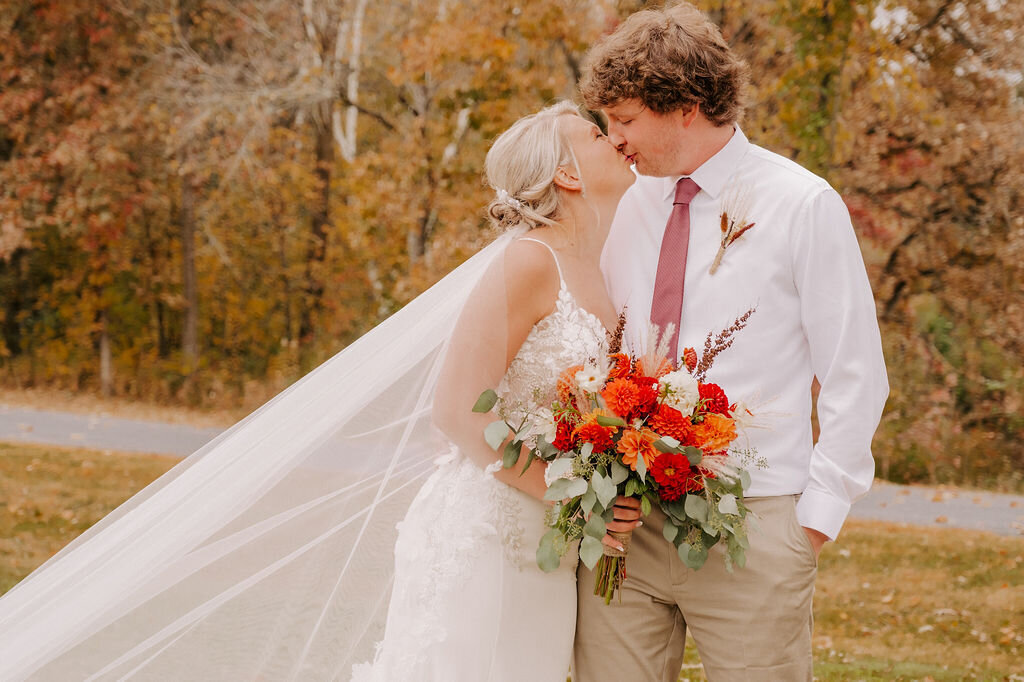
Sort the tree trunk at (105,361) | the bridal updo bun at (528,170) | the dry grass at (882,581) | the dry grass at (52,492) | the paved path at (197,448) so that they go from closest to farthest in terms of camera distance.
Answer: the bridal updo bun at (528,170)
the dry grass at (882,581)
the dry grass at (52,492)
the paved path at (197,448)
the tree trunk at (105,361)

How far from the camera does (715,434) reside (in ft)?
8.04

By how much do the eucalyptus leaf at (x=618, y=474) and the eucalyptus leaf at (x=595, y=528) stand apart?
10 centimetres

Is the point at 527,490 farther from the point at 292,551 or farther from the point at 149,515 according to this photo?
the point at 149,515

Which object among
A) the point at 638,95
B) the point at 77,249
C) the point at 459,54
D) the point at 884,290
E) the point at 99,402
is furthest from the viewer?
the point at 77,249

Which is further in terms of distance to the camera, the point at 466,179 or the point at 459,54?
the point at 466,179

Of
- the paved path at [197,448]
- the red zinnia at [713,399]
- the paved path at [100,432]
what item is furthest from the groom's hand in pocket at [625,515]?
the paved path at [100,432]

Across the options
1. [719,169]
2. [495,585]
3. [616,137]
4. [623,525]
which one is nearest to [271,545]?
[495,585]

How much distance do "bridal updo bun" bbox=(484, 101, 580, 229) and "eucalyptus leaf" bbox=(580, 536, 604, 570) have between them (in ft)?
3.34

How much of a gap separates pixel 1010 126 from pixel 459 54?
6611 millimetres

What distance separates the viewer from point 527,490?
2.95 meters

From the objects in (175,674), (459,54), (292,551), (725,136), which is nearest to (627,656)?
(292,551)

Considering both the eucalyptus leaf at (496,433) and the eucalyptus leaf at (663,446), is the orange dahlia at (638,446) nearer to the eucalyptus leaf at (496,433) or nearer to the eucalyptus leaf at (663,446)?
the eucalyptus leaf at (663,446)

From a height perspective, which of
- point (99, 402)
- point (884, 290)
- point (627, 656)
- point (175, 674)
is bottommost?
point (99, 402)

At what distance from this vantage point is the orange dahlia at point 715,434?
2.45 metres
